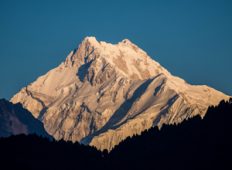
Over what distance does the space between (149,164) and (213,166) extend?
17.8 m

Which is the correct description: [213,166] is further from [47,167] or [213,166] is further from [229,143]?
[47,167]

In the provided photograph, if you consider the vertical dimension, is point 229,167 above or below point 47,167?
below

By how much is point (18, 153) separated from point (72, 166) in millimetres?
8955

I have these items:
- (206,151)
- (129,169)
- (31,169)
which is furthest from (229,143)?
(31,169)

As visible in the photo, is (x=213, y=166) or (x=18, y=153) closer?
(x=213, y=166)

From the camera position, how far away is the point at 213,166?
7269 inches

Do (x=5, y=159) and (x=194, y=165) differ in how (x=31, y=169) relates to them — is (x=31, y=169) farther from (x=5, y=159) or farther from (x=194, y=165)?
(x=194, y=165)

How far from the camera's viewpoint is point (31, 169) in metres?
189

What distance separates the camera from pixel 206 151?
194 metres

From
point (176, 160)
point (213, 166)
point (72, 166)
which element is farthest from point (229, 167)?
point (72, 166)

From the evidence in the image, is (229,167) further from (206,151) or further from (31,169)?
(31,169)

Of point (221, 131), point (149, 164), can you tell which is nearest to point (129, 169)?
point (149, 164)

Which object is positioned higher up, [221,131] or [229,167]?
[221,131]

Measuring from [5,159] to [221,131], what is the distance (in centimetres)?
3526
